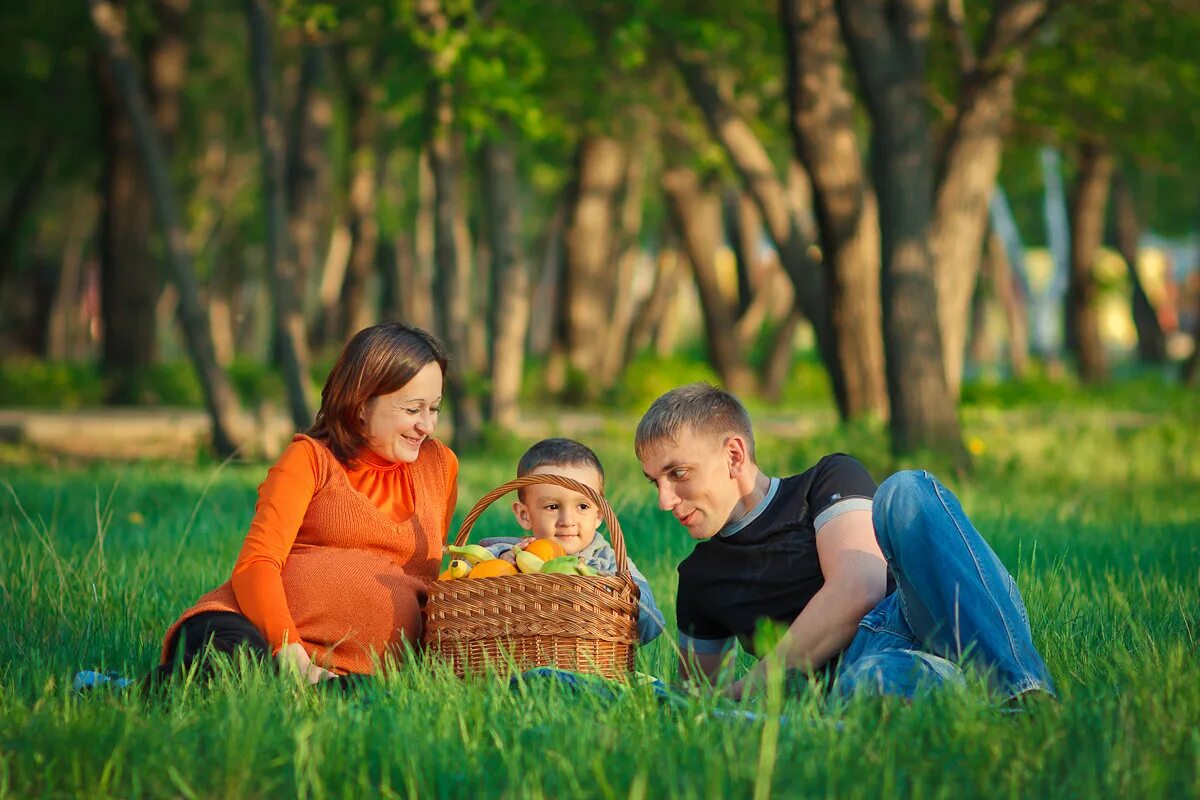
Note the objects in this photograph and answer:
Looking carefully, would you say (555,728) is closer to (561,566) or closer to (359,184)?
(561,566)

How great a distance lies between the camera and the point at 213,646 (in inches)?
168

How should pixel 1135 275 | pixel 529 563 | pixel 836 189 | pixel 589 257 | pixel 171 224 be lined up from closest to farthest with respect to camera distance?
pixel 529 563 → pixel 836 189 → pixel 171 224 → pixel 589 257 → pixel 1135 275

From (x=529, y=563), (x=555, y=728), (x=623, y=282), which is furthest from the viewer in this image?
(x=623, y=282)

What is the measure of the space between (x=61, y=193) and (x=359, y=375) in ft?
100

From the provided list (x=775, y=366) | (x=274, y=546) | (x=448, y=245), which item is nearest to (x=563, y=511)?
(x=274, y=546)

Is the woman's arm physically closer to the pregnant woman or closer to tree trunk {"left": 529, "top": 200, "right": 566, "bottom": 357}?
the pregnant woman

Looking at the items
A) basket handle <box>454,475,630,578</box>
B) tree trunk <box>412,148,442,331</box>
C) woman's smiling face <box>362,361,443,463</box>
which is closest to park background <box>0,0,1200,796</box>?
tree trunk <box>412,148,442,331</box>

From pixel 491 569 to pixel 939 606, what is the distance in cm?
132

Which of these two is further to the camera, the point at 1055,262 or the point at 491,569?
the point at 1055,262

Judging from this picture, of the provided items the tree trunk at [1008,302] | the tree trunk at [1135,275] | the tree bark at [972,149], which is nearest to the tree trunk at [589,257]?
the tree bark at [972,149]

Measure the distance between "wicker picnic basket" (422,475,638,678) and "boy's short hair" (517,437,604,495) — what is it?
59cm

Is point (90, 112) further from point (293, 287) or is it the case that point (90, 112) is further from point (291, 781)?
point (291, 781)

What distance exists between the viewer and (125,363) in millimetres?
19469

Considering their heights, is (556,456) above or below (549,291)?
below
